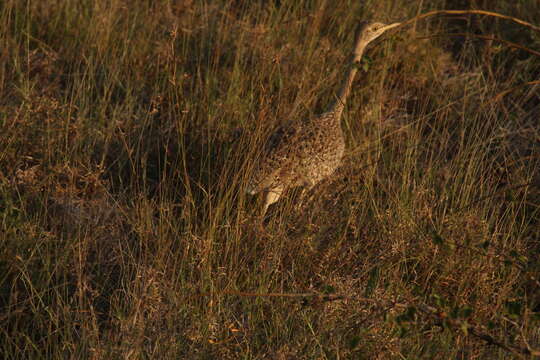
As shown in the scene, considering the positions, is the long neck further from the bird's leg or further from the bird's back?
the bird's leg

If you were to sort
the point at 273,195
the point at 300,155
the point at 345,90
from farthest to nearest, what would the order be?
1. the point at 345,90
2. the point at 300,155
3. the point at 273,195

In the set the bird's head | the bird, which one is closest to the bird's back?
the bird

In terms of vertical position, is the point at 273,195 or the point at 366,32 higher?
the point at 366,32

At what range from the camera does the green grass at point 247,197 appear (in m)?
2.80

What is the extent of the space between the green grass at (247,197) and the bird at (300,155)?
0.09 m

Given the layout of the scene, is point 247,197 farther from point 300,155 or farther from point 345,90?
point 345,90

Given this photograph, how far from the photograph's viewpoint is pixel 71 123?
13.6ft

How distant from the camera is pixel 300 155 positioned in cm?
388

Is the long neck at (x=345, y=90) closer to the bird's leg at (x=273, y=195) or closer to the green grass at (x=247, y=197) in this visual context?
the green grass at (x=247, y=197)

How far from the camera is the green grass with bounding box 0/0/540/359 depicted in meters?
2.80

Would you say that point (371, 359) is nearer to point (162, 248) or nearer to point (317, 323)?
point (317, 323)

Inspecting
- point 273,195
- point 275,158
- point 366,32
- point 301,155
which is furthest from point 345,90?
point 273,195

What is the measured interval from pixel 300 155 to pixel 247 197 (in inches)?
14.2

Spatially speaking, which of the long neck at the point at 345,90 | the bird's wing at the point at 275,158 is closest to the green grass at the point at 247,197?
the bird's wing at the point at 275,158
